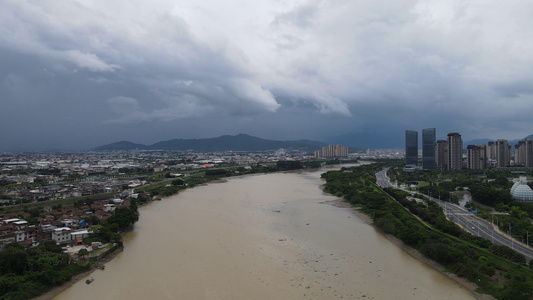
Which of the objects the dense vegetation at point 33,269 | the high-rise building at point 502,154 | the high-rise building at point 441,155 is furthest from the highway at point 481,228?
the high-rise building at point 502,154

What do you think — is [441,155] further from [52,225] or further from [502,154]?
[52,225]

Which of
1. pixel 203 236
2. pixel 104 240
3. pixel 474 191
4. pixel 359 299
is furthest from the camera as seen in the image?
pixel 474 191

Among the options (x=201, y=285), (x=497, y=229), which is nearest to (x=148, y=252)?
(x=201, y=285)

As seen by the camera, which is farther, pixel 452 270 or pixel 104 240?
pixel 104 240

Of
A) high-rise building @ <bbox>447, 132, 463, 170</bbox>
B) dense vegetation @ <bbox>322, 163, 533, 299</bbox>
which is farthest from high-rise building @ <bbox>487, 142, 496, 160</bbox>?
dense vegetation @ <bbox>322, 163, 533, 299</bbox>

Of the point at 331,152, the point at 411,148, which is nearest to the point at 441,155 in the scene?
the point at 411,148

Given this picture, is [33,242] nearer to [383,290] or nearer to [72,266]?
[72,266]
